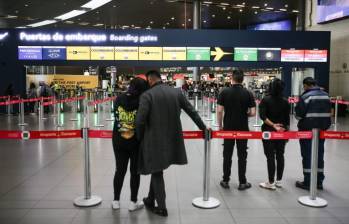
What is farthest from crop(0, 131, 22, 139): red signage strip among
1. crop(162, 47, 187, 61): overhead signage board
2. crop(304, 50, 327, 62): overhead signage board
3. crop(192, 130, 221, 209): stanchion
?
crop(304, 50, 327, 62): overhead signage board

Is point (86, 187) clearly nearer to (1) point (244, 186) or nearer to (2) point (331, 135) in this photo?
(1) point (244, 186)

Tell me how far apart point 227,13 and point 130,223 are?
26491 mm

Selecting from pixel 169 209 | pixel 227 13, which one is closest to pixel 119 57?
pixel 169 209

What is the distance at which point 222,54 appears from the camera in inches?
647

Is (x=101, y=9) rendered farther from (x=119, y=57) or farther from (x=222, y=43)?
(x=222, y=43)

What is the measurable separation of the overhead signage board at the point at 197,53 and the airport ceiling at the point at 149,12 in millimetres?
8127

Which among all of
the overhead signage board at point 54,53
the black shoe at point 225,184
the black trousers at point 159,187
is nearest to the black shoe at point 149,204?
the black trousers at point 159,187

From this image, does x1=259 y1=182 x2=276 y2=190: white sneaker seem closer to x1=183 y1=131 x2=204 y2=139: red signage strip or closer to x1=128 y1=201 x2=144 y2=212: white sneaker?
x1=183 y1=131 x2=204 y2=139: red signage strip

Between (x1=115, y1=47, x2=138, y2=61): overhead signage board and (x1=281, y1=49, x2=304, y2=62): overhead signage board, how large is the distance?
6.59m

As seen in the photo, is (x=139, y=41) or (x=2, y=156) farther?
(x=139, y=41)

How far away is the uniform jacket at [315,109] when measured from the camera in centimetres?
510

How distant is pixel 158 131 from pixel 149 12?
24360mm

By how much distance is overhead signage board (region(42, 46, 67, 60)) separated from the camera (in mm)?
16172

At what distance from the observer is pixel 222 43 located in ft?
54.0
